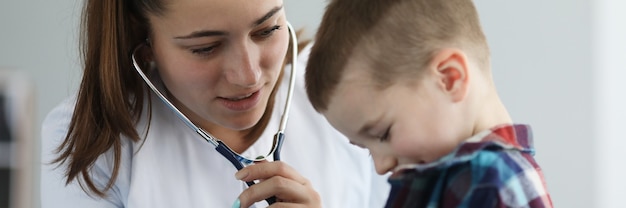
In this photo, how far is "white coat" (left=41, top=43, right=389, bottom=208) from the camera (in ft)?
4.46

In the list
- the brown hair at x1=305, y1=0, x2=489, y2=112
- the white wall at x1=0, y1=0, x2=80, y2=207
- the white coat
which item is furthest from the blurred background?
the brown hair at x1=305, y1=0, x2=489, y2=112

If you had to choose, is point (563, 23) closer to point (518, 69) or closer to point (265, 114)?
point (518, 69)

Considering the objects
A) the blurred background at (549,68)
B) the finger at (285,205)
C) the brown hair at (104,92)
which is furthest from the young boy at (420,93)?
the blurred background at (549,68)

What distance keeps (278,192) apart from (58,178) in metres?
0.38

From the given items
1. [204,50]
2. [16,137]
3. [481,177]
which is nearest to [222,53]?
[204,50]

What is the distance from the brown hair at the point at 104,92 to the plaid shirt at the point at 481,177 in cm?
56

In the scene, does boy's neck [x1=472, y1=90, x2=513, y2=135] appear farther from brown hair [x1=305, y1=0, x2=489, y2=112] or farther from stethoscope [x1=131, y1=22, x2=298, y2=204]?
stethoscope [x1=131, y1=22, x2=298, y2=204]

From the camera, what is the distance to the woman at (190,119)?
1.20 meters

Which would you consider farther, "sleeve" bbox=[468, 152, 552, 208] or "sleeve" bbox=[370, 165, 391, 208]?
"sleeve" bbox=[370, 165, 391, 208]

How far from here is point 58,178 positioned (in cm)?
138

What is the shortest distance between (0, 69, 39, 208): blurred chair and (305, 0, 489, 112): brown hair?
0.36 m

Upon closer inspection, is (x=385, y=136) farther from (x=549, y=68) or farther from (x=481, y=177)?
(x=549, y=68)

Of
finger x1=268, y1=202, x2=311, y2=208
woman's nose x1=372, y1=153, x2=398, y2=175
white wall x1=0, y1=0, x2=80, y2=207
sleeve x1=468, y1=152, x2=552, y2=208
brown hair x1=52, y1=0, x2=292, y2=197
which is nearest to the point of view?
sleeve x1=468, y1=152, x2=552, y2=208

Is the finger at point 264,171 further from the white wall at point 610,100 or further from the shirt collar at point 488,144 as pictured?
the white wall at point 610,100
